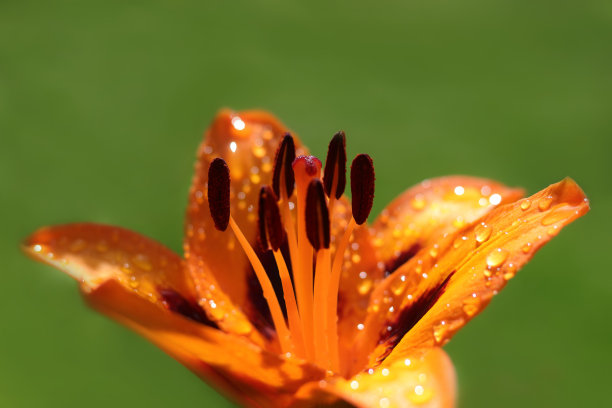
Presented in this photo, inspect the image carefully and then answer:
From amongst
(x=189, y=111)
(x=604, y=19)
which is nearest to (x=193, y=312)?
(x=189, y=111)

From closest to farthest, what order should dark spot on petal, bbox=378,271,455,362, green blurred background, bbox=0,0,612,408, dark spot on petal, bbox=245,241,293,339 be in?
dark spot on petal, bbox=378,271,455,362 → dark spot on petal, bbox=245,241,293,339 → green blurred background, bbox=0,0,612,408

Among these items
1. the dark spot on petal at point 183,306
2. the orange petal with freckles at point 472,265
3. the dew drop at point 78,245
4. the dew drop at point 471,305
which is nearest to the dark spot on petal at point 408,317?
the orange petal with freckles at point 472,265

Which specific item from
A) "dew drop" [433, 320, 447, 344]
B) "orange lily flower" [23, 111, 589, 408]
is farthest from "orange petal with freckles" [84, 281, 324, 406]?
"dew drop" [433, 320, 447, 344]

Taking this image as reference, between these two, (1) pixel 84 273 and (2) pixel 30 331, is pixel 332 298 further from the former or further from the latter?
(2) pixel 30 331

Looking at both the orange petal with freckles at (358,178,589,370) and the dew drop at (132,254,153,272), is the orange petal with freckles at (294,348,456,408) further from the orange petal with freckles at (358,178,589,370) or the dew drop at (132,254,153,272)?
the dew drop at (132,254,153,272)

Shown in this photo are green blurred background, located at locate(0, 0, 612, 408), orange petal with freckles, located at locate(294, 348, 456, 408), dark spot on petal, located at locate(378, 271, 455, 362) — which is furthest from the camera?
green blurred background, located at locate(0, 0, 612, 408)
